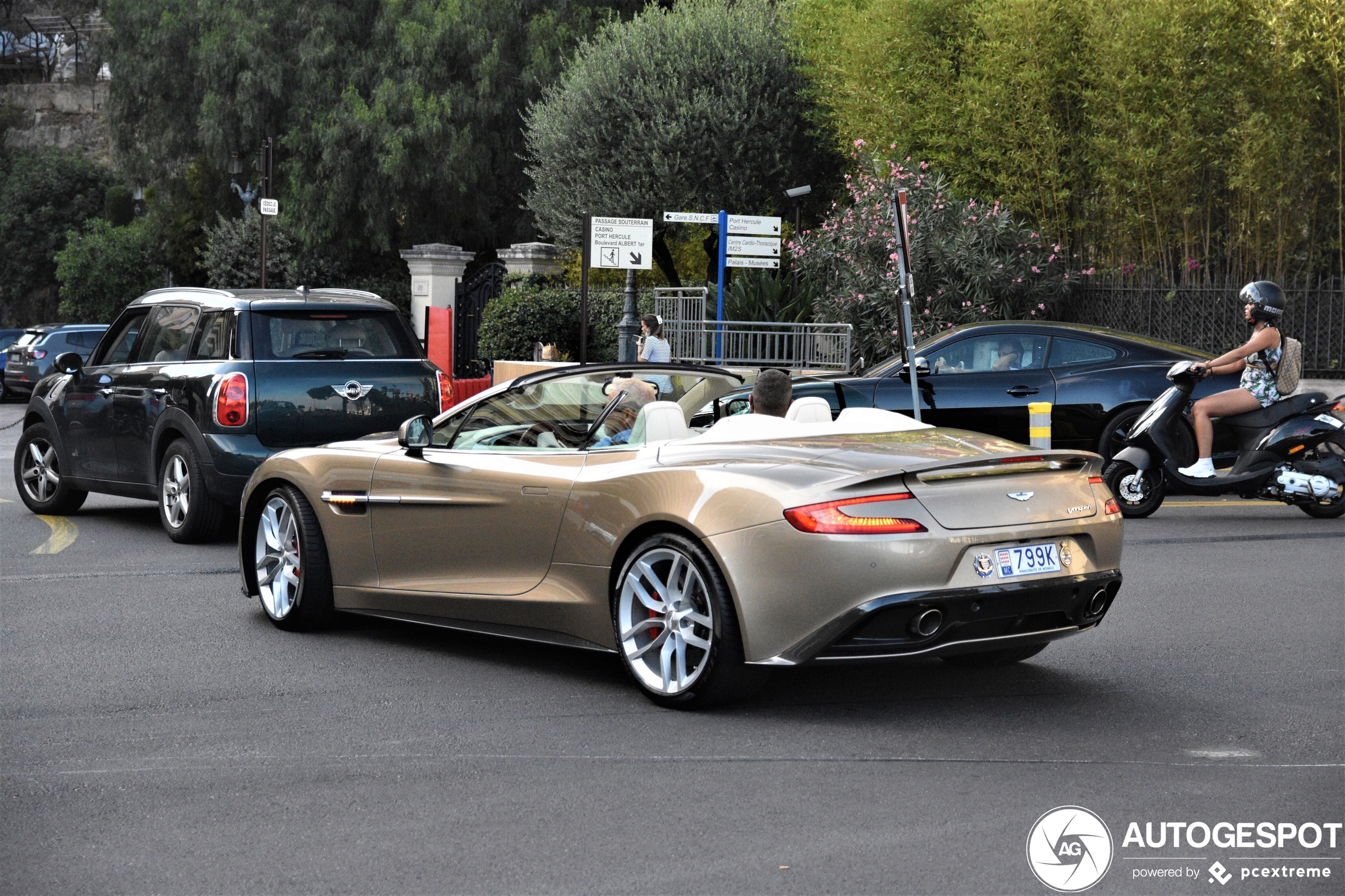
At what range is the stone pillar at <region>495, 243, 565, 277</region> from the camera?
30734mm

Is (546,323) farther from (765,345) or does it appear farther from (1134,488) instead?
(1134,488)

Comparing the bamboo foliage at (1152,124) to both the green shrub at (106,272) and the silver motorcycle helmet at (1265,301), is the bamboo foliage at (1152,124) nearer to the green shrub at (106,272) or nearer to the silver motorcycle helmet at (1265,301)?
the silver motorcycle helmet at (1265,301)

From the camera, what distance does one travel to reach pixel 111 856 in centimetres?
407

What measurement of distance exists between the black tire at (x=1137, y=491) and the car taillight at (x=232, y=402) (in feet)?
21.4

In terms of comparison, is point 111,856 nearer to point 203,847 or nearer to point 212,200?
point 203,847

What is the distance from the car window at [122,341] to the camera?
1154cm

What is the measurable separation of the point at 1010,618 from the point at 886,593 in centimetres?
58

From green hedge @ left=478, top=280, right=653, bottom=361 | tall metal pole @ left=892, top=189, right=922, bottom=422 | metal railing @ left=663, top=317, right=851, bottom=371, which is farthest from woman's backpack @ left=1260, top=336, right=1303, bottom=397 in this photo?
green hedge @ left=478, top=280, right=653, bottom=361

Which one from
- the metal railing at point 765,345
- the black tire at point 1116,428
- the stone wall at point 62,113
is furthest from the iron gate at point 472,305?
the stone wall at point 62,113

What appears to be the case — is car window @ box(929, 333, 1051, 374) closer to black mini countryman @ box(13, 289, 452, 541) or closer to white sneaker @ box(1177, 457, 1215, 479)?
white sneaker @ box(1177, 457, 1215, 479)

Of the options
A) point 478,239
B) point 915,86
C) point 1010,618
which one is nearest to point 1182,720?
point 1010,618

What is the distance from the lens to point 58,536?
11.0 meters

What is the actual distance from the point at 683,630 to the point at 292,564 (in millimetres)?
2649

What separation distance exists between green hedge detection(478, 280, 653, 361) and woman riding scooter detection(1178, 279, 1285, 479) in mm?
16159
